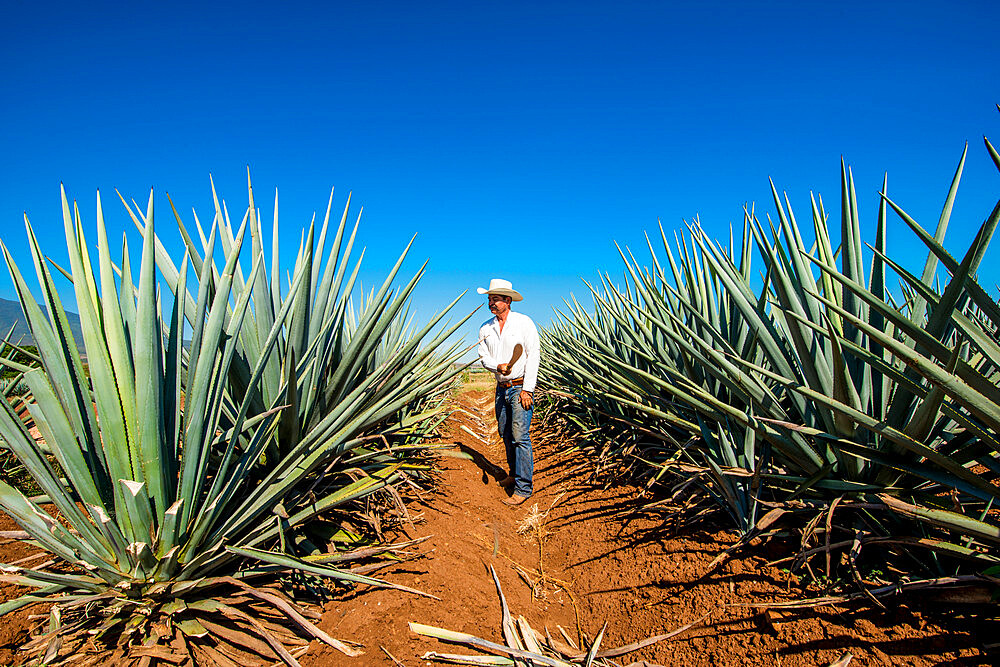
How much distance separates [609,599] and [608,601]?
0.04 feet

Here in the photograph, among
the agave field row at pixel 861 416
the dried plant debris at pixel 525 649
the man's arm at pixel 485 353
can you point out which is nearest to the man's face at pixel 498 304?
the man's arm at pixel 485 353

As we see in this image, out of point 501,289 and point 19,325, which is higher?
point 501,289

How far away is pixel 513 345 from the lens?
3744 mm

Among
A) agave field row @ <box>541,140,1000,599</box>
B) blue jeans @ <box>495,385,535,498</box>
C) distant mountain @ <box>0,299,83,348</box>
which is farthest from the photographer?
blue jeans @ <box>495,385,535,498</box>

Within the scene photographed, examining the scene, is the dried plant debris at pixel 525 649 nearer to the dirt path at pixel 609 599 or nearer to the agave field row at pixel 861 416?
the dirt path at pixel 609 599

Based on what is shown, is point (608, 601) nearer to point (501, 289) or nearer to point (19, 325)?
point (501, 289)

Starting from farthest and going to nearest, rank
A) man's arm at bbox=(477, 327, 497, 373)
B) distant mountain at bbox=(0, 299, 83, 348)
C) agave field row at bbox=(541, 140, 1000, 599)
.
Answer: man's arm at bbox=(477, 327, 497, 373), distant mountain at bbox=(0, 299, 83, 348), agave field row at bbox=(541, 140, 1000, 599)

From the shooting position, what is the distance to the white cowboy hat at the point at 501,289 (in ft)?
12.3

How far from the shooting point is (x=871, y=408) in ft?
5.84

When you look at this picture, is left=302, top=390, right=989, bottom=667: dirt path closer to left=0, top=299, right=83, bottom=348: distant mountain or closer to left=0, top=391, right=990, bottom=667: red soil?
left=0, top=391, right=990, bottom=667: red soil

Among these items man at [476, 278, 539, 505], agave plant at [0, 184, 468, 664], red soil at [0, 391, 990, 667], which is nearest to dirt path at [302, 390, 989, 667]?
red soil at [0, 391, 990, 667]

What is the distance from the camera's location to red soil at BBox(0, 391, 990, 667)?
1.40 meters

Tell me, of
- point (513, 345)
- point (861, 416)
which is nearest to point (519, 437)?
point (513, 345)

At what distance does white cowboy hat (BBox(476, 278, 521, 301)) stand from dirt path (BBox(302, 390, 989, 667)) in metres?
1.39
